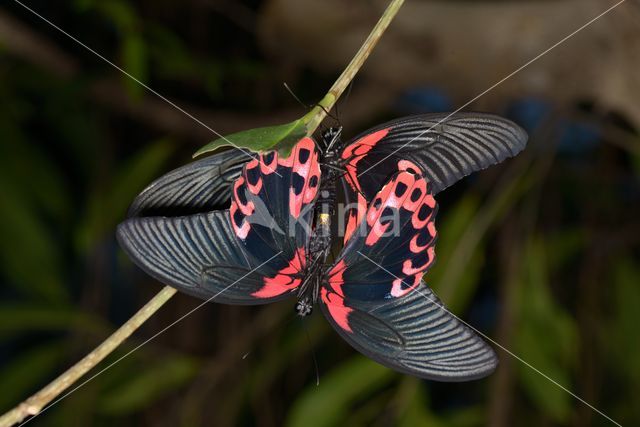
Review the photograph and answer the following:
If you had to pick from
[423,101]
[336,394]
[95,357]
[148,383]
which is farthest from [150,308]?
[423,101]

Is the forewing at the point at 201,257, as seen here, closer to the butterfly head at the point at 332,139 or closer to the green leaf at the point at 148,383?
the butterfly head at the point at 332,139

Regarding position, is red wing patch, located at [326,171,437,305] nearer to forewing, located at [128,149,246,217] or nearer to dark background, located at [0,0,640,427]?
forewing, located at [128,149,246,217]

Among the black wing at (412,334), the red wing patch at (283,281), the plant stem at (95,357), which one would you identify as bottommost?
the black wing at (412,334)

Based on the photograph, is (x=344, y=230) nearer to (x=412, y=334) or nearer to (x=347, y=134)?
(x=412, y=334)

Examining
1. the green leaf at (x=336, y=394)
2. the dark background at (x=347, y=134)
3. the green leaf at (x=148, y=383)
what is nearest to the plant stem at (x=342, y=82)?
the dark background at (x=347, y=134)

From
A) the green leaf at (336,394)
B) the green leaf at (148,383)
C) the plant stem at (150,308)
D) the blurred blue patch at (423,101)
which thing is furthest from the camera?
the blurred blue patch at (423,101)

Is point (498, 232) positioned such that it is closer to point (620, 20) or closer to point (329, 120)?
point (620, 20)
